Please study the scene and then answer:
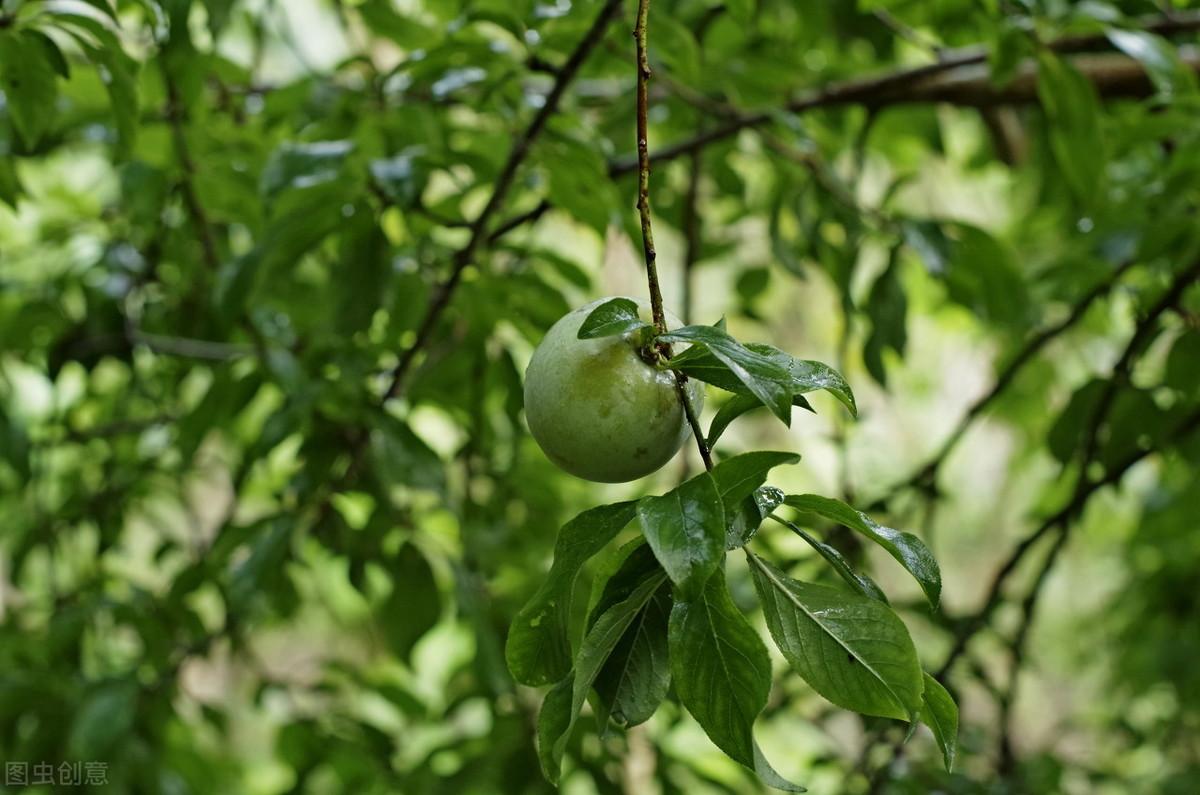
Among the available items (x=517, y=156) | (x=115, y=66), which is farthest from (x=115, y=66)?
(x=517, y=156)

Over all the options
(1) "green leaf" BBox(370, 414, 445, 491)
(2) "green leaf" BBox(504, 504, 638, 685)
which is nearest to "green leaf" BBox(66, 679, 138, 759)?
(1) "green leaf" BBox(370, 414, 445, 491)

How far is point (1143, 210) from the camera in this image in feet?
3.91

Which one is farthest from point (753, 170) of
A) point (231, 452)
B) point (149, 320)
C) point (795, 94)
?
point (149, 320)

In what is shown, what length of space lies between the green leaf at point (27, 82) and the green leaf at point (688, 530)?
23.4 inches

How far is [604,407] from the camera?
491mm

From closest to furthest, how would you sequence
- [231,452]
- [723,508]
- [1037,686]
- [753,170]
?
[723,508], [231,452], [753,170], [1037,686]

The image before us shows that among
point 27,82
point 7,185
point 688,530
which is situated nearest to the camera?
point 688,530

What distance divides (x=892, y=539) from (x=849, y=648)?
46 millimetres

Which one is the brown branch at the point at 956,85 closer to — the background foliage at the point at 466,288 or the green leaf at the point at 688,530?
the background foliage at the point at 466,288

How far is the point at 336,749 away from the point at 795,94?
Result: 986 millimetres

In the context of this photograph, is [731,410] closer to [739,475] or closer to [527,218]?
[739,475]

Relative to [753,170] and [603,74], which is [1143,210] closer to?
[603,74]

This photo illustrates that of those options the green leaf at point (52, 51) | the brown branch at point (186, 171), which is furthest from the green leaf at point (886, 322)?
the green leaf at point (52, 51)

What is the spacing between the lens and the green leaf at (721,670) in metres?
0.45
